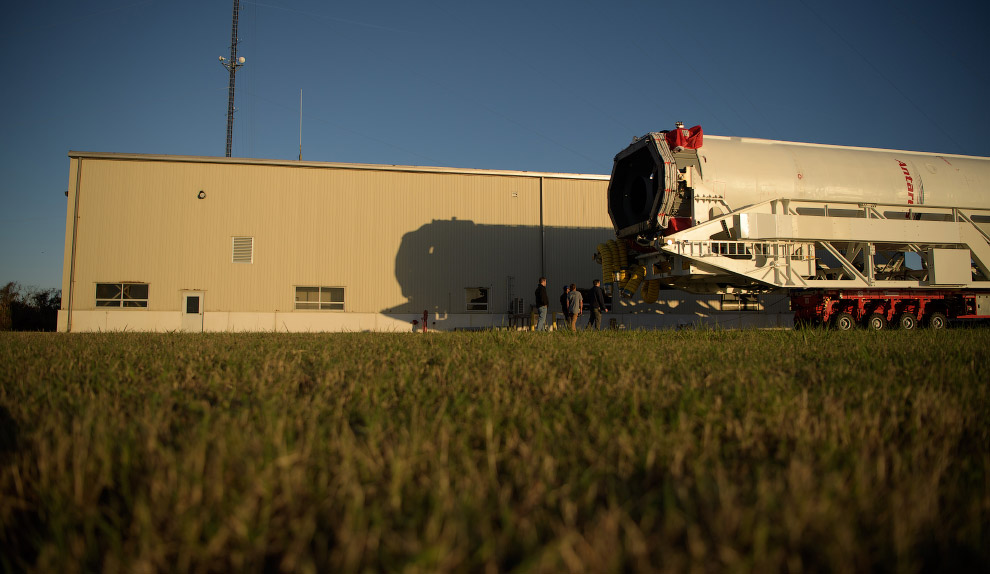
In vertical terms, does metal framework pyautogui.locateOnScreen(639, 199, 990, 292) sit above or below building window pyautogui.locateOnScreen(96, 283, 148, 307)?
above

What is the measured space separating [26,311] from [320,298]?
48.0 feet

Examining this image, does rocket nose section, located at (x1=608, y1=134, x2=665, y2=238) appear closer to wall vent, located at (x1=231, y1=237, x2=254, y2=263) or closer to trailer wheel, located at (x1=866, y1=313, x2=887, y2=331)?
trailer wheel, located at (x1=866, y1=313, x2=887, y2=331)

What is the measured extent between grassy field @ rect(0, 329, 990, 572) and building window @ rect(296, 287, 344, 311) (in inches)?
654

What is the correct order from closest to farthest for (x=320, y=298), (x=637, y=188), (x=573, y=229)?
1. (x=637, y=188)
2. (x=320, y=298)
3. (x=573, y=229)

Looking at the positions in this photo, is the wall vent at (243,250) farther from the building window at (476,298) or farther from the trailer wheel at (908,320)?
the trailer wheel at (908,320)

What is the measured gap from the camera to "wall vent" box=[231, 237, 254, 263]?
1972 centimetres

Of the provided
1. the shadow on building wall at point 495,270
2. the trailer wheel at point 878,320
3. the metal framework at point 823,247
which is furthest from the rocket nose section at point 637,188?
the shadow on building wall at point 495,270

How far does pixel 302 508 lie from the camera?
1559mm

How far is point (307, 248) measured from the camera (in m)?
20.0

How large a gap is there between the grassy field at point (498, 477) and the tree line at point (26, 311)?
84.6ft

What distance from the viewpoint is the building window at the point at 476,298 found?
67.4 feet

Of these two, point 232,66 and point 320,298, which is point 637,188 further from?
point 232,66

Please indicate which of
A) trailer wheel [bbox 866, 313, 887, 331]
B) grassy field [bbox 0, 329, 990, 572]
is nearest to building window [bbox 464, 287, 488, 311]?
trailer wheel [bbox 866, 313, 887, 331]

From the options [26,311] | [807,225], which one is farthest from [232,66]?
[807,225]
